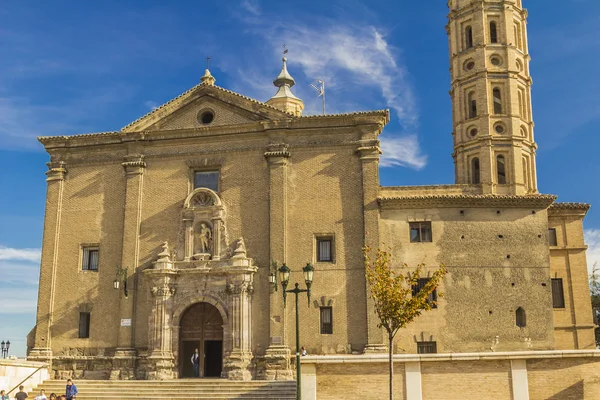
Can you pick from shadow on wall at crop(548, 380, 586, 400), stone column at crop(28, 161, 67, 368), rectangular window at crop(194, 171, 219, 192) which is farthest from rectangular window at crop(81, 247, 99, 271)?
shadow on wall at crop(548, 380, 586, 400)

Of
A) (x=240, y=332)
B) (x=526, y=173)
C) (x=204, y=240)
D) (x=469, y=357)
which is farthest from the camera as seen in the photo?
(x=526, y=173)

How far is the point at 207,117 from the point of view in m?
33.5

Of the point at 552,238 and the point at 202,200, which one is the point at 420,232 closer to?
the point at 552,238

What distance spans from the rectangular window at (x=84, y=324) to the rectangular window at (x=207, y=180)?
793 cm

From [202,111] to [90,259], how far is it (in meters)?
8.90

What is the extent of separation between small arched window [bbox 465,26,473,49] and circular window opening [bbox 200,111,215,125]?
14635 millimetres

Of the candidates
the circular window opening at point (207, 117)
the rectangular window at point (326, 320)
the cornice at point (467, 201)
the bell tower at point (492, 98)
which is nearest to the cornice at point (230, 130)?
the circular window opening at point (207, 117)

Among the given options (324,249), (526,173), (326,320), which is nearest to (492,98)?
(526,173)

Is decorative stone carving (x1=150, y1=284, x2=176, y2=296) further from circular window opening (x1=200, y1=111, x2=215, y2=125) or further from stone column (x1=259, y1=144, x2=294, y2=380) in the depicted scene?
circular window opening (x1=200, y1=111, x2=215, y2=125)

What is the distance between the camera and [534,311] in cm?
2955

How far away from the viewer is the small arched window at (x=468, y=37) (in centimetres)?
3759

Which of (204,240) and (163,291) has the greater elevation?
(204,240)

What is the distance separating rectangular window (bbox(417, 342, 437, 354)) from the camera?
29328mm

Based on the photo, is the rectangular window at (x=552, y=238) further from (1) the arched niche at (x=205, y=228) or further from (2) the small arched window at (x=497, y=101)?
(1) the arched niche at (x=205, y=228)
